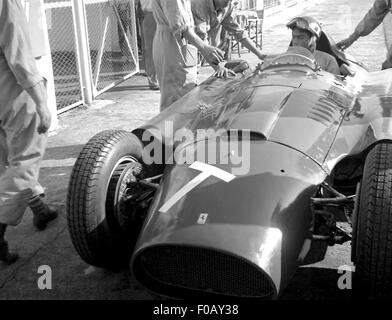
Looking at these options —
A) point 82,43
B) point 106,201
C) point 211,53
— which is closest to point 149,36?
point 82,43

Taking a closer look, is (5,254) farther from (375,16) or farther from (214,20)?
(375,16)

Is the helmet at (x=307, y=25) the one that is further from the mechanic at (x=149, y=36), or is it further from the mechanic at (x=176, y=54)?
the mechanic at (x=149, y=36)

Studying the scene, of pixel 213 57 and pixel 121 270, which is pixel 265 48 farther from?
pixel 121 270

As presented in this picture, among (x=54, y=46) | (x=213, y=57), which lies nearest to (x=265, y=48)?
(x=54, y=46)

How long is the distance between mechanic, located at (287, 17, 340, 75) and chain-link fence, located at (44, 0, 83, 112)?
402 centimetres

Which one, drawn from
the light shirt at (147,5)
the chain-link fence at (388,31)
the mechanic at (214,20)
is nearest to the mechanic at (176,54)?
the mechanic at (214,20)

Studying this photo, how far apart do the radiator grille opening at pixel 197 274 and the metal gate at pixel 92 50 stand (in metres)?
5.28

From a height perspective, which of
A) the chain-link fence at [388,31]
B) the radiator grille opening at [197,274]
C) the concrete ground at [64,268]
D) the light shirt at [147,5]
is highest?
the light shirt at [147,5]

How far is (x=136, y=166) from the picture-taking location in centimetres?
322

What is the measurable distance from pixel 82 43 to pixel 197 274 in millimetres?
5774

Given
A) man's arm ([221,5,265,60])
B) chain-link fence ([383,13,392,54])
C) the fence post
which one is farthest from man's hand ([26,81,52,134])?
chain-link fence ([383,13,392,54])

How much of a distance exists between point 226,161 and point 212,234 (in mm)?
581

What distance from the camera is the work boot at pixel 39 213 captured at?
3865mm

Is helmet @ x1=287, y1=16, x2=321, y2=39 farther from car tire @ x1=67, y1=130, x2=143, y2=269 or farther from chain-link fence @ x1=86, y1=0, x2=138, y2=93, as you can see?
chain-link fence @ x1=86, y1=0, x2=138, y2=93
